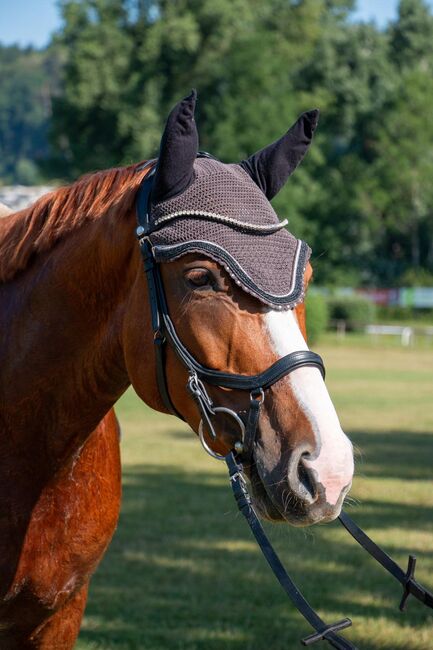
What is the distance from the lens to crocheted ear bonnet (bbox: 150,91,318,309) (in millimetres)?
2684

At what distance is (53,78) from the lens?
589 ft

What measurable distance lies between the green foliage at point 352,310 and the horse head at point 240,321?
125ft

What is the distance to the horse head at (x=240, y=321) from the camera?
2488mm

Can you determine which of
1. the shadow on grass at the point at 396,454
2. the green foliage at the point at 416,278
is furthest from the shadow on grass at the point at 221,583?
the green foliage at the point at 416,278

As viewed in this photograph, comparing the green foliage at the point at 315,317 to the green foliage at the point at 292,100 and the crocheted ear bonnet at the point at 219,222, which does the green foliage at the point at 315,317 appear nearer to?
the green foliage at the point at 292,100

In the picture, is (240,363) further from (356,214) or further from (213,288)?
(356,214)

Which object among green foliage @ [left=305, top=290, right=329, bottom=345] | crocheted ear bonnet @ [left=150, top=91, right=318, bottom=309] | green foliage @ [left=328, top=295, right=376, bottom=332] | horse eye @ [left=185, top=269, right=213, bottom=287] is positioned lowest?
green foliage @ [left=328, top=295, right=376, bottom=332]

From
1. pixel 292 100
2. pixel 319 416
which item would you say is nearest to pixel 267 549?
pixel 319 416

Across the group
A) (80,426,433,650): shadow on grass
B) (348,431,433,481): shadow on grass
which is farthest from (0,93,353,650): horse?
(348,431,433,481): shadow on grass

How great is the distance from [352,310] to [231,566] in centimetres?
3392

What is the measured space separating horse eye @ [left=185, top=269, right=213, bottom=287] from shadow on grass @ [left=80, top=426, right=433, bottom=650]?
2.72 meters

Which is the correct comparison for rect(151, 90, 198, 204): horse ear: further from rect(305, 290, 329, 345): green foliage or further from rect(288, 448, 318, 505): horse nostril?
rect(305, 290, 329, 345): green foliage

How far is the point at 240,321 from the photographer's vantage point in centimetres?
264

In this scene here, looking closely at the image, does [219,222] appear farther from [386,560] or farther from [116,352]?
[386,560]
